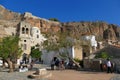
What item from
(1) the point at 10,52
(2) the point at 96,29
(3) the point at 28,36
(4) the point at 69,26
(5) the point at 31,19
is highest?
(5) the point at 31,19

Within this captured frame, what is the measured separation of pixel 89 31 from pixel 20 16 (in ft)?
101

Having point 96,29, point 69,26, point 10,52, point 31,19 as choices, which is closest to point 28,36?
point 31,19

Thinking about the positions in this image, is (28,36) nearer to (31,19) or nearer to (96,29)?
(31,19)

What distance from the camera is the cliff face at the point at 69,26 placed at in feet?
290

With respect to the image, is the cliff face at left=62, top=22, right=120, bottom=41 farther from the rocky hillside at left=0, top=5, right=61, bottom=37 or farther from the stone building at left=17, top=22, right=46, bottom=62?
the stone building at left=17, top=22, right=46, bottom=62

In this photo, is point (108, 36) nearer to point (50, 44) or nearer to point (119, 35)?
point (119, 35)

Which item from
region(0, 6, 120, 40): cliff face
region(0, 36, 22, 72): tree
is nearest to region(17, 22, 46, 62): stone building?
region(0, 6, 120, 40): cliff face

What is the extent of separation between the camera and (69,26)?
95.5 m

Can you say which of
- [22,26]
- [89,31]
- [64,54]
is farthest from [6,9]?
[64,54]

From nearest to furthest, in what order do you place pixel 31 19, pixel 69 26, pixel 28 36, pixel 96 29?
pixel 28 36 → pixel 31 19 → pixel 69 26 → pixel 96 29

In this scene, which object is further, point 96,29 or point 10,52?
point 96,29

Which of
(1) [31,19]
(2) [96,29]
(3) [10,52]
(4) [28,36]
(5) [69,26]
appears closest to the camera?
(3) [10,52]

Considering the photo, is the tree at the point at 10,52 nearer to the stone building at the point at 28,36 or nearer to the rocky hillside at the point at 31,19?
the stone building at the point at 28,36

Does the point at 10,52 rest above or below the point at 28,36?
below
